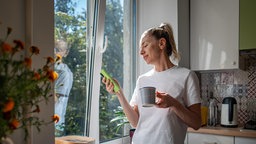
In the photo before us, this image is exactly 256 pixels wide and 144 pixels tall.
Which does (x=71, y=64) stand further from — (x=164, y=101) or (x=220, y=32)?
(x=220, y=32)

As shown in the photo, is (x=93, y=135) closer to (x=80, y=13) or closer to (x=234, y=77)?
(x=80, y=13)

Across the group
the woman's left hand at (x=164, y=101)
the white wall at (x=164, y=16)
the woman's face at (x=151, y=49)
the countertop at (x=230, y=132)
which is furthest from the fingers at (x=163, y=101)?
the white wall at (x=164, y=16)

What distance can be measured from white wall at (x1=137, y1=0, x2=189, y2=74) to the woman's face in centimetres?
93

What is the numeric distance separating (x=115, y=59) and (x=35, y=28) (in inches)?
46.4

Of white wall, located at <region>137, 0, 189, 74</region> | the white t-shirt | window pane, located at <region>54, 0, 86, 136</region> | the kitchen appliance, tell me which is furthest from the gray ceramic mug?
the kitchen appliance

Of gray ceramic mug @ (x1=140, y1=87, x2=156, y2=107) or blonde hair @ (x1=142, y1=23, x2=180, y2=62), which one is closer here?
gray ceramic mug @ (x1=140, y1=87, x2=156, y2=107)

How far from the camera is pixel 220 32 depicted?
8.20 ft

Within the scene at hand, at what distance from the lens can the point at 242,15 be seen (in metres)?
2.37

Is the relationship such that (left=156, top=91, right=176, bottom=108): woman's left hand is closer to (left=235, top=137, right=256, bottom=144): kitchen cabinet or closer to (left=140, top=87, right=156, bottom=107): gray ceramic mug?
(left=140, top=87, right=156, bottom=107): gray ceramic mug

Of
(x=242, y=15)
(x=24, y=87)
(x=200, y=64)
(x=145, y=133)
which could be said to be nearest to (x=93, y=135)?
(x=145, y=133)

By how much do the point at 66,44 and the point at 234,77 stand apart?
1.78 meters

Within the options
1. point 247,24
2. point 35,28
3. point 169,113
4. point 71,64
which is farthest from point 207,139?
point 35,28

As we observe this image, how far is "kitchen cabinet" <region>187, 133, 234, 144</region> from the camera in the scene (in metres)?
2.24

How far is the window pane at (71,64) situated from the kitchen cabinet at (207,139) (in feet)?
3.37
